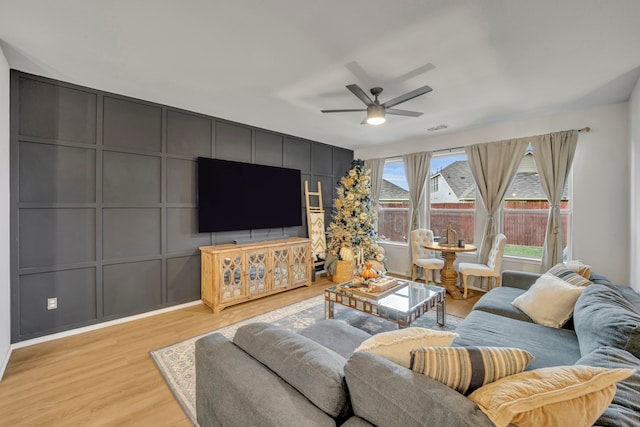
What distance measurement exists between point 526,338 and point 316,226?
12.4ft

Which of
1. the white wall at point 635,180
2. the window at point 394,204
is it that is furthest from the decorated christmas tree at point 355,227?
the white wall at point 635,180

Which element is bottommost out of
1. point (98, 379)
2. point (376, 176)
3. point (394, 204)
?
point (98, 379)

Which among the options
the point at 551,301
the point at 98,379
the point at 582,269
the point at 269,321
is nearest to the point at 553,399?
the point at 551,301

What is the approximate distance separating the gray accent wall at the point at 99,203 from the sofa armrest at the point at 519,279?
12.3 ft

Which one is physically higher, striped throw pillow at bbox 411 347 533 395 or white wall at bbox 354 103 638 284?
white wall at bbox 354 103 638 284

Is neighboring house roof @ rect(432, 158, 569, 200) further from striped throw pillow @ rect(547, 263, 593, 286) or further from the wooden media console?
the wooden media console

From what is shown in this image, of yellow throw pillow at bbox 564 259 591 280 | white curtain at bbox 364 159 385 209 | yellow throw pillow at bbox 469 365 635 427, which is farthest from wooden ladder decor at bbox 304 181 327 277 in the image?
yellow throw pillow at bbox 469 365 635 427

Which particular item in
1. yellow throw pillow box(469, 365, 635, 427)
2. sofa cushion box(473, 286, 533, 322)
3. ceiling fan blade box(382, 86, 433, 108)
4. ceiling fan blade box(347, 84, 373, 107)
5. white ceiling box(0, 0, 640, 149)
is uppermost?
white ceiling box(0, 0, 640, 149)

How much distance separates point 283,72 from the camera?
105 inches

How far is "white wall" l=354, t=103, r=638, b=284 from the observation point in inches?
133

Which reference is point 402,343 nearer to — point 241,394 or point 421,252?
point 241,394

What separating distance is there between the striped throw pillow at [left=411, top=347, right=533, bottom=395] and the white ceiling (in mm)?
1981

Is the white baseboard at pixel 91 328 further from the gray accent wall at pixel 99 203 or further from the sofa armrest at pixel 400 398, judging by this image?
the sofa armrest at pixel 400 398

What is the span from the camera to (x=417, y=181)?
5.21 meters
